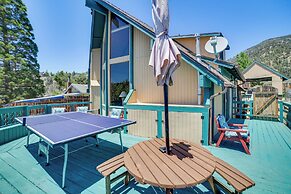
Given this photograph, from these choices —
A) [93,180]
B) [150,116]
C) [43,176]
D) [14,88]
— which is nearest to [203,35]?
[150,116]

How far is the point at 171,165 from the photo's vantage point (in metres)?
2.01

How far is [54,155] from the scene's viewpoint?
4.23 meters

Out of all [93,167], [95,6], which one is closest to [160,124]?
[93,167]

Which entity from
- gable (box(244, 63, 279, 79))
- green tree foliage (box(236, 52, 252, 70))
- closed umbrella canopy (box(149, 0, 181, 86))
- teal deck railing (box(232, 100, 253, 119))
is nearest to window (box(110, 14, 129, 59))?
closed umbrella canopy (box(149, 0, 181, 86))

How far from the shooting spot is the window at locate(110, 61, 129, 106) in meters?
7.39

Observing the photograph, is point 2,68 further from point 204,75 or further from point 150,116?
point 204,75

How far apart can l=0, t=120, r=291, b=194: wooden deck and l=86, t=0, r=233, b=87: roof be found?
7.53 feet

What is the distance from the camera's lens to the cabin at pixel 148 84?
15.8 feet

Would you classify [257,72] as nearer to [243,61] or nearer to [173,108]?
[243,61]

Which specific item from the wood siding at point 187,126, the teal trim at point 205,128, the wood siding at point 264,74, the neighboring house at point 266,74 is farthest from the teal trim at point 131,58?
the wood siding at point 264,74

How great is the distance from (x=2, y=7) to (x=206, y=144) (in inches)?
1016

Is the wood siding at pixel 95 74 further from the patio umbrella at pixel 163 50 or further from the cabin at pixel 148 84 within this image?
the patio umbrella at pixel 163 50

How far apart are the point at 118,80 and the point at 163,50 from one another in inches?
229

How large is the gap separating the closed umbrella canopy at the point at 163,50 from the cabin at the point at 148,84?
2.88 meters
